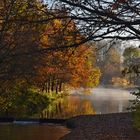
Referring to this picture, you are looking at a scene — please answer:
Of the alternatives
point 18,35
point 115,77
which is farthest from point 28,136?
point 115,77

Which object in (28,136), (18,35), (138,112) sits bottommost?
(28,136)

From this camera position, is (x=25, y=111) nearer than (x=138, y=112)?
No

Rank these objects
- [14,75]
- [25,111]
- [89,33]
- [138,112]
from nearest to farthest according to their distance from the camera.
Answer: [89,33] → [138,112] → [14,75] → [25,111]

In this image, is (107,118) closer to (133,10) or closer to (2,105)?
(2,105)

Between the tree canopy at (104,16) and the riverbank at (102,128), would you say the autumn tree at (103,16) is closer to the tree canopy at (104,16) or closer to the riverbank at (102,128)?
the tree canopy at (104,16)

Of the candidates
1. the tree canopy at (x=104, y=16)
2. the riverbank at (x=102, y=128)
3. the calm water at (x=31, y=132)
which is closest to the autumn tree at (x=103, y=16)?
the tree canopy at (x=104, y=16)

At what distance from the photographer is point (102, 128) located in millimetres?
21906

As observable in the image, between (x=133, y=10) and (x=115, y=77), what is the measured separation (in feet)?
357

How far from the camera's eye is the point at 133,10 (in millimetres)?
5652

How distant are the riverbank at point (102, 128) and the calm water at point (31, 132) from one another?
2.63 feet

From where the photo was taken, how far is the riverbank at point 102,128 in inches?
710

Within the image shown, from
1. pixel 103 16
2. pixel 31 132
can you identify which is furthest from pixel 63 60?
pixel 31 132

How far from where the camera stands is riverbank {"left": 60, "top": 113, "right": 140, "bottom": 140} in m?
18.0

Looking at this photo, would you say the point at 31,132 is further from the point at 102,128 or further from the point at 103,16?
the point at 103,16
